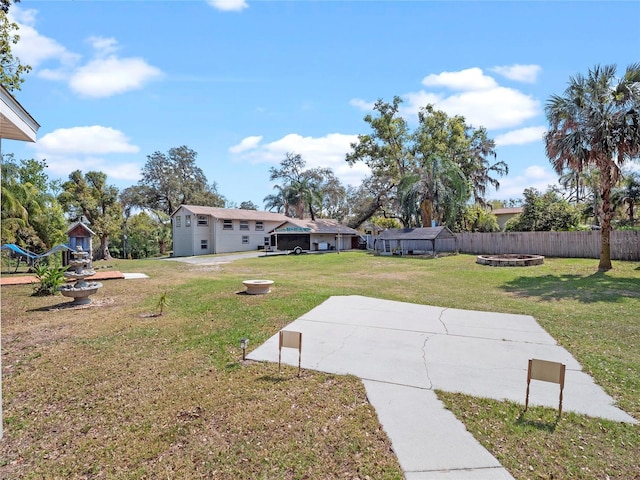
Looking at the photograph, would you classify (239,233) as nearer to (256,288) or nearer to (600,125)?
(256,288)

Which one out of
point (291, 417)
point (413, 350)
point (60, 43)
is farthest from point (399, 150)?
point (291, 417)

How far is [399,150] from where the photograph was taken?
35531mm

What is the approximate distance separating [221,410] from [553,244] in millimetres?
24189

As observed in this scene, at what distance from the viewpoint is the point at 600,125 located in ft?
44.4

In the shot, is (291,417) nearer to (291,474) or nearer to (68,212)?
(291,474)

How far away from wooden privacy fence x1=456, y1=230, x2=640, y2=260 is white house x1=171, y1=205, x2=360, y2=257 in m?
12.5

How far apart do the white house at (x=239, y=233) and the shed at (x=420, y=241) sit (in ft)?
19.6

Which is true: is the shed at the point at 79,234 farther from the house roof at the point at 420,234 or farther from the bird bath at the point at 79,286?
the house roof at the point at 420,234

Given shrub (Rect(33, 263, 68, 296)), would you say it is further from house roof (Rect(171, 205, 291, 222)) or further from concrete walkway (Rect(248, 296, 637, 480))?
house roof (Rect(171, 205, 291, 222))

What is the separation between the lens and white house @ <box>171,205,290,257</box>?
112 feet

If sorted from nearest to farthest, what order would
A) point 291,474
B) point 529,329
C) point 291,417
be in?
point 291,474 → point 291,417 → point 529,329

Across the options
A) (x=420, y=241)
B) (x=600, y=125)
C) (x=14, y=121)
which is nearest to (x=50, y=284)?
(x=14, y=121)

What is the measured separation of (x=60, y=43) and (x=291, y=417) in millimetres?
12267

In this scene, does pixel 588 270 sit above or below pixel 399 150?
below
